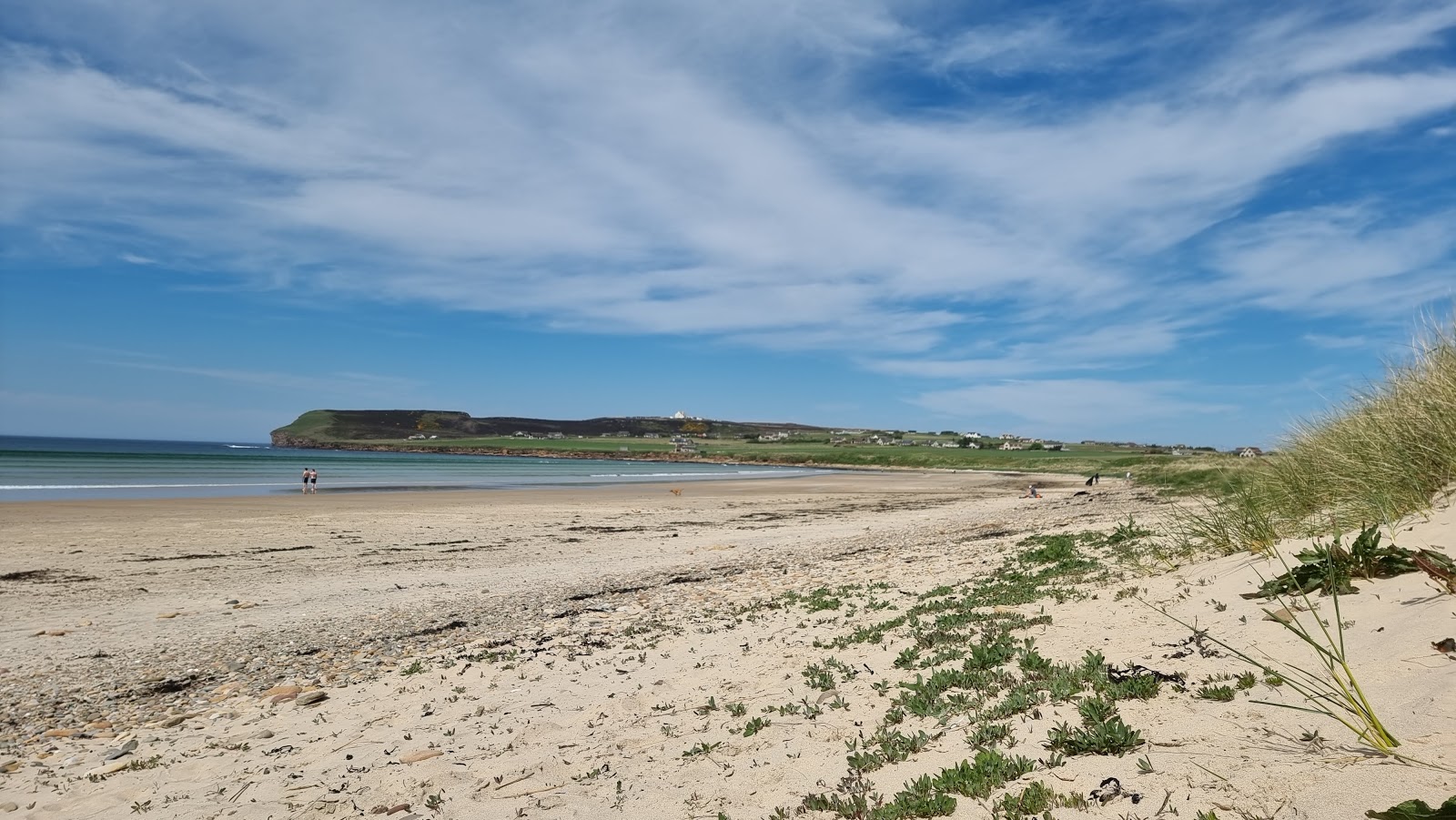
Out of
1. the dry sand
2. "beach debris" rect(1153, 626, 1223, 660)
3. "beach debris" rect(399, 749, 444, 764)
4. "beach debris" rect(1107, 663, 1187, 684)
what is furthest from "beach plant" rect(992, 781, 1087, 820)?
"beach debris" rect(399, 749, 444, 764)

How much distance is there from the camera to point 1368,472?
7633mm

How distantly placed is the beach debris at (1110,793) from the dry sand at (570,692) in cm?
5

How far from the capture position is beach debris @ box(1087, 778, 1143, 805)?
352cm

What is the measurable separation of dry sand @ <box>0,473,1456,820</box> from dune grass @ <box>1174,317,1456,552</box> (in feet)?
2.31

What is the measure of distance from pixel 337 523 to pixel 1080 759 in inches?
1014

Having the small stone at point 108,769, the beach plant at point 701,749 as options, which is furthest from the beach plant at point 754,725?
the small stone at point 108,769

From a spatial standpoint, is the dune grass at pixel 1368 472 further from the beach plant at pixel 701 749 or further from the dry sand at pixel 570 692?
the beach plant at pixel 701 749

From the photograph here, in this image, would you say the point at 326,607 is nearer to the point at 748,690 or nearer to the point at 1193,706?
the point at 748,690

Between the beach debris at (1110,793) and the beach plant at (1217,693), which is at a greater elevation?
the beach plant at (1217,693)

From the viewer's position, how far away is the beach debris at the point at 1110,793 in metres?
3.52

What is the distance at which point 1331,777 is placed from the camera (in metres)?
3.13

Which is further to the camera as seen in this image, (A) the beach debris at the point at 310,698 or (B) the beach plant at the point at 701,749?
(A) the beach debris at the point at 310,698

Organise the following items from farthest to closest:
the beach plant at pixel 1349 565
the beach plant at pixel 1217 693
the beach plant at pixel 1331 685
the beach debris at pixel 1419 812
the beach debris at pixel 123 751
→ the beach debris at pixel 123 751, the beach plant at pixel 1349 565, the beach plant at pixel 1217 693, the beach plant at pixel 1331 685, the beach debris at pixel 1419 812

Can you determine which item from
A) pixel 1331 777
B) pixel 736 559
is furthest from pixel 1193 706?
pixel 736 559
